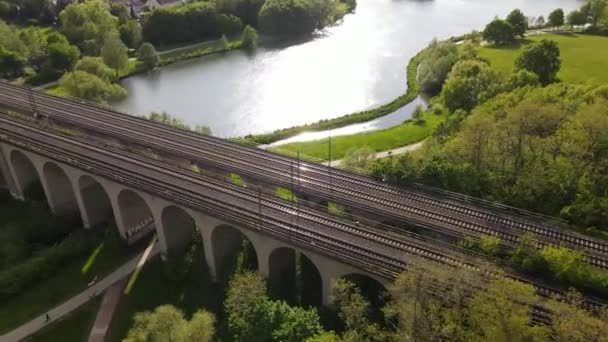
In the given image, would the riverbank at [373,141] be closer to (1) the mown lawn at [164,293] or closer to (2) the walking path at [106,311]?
(1) the mown lawn at [164,293]

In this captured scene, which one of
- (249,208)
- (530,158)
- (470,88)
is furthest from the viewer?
(470,88)

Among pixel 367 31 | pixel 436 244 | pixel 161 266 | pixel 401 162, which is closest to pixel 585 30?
pixel 367 31

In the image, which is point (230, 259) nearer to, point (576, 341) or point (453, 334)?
point (453, 334)

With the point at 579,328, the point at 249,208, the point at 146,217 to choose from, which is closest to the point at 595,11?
the point at 249,208

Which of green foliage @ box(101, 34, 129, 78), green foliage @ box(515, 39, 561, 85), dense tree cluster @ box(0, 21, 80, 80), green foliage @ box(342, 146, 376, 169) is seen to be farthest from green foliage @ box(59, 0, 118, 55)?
green foliage @ box(515, 39, 561, 85)

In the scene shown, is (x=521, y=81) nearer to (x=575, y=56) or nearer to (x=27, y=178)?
(x=575, y=56)

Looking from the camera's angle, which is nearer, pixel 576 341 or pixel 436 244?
pixel 576 341
